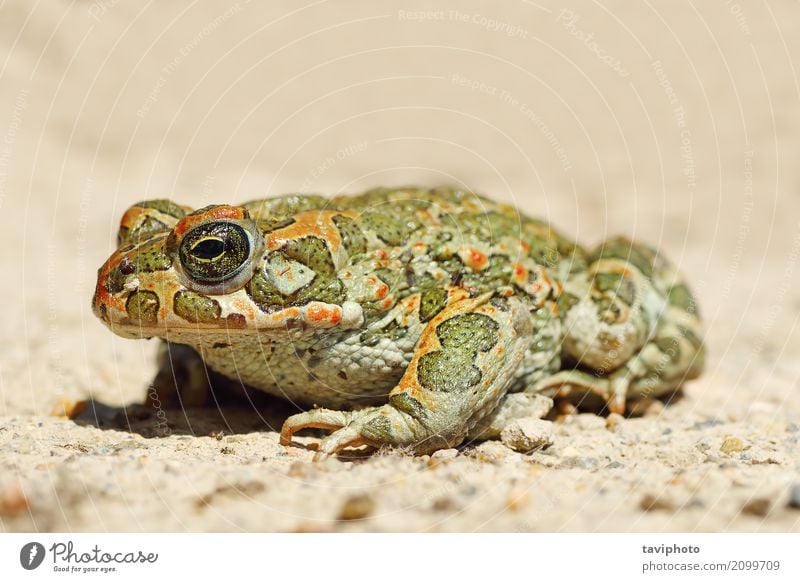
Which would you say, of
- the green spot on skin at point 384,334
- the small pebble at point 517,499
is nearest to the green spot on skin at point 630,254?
the green spot on skin at point 384,334

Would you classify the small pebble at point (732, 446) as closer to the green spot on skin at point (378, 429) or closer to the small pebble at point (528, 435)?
the small pebble at point (528, 435)

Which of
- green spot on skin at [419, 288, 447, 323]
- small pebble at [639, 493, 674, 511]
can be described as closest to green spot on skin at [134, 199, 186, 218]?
green spot on skin at [419, 288, 447, 323]

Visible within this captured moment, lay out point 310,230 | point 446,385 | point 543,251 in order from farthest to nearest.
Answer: point 543,251 < point 310,230 < point 446,385

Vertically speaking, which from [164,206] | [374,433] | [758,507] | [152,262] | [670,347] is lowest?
[758,507]

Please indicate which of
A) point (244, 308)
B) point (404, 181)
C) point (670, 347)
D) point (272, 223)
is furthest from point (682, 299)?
point (404, 181)

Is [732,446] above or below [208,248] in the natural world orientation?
below

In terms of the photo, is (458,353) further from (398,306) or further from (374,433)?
(374,433)

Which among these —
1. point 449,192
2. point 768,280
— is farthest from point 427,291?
point 768,280

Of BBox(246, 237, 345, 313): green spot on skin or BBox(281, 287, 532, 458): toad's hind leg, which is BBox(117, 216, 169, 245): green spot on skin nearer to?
BBox(246, 237, 345, 313): green spot on skin
